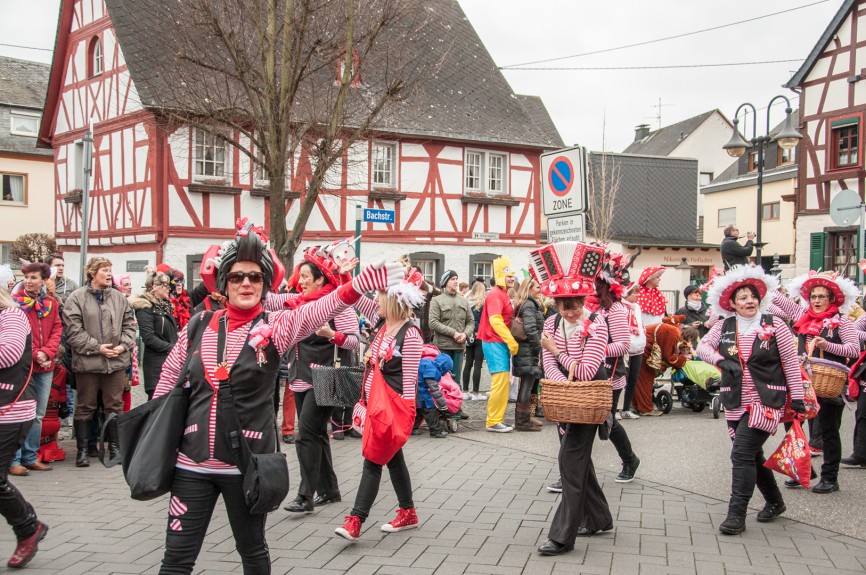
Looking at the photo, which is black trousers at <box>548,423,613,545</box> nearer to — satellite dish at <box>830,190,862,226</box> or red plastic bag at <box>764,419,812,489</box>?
red plastic bag at <box>764,419,812,489</box>

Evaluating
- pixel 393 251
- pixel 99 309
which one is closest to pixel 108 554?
pixel 99 309

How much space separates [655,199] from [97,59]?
96.8 ft

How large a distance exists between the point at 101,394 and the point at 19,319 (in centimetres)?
341

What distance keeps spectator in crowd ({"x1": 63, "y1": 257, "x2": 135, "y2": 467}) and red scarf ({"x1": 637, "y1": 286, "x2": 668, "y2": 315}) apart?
6979 mm

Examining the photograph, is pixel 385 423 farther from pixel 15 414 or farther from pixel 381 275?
pixel 15 414

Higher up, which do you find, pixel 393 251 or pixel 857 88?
pixel 857 88

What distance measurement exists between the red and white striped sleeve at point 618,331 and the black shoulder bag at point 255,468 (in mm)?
3656

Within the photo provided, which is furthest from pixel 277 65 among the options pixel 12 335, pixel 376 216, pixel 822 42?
pixel 822 42

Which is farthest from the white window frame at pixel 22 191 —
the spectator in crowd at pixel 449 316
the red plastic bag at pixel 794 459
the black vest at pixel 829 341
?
the red plastic bag at pixel 794 459

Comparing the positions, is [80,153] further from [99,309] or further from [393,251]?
[99,309]

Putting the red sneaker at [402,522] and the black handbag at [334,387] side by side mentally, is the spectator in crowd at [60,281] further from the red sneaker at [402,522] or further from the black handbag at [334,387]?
the red sneaker at [402,522]

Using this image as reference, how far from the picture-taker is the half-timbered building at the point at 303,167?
20.0m

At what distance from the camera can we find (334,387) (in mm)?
6281

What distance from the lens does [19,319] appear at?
5.44 meters
